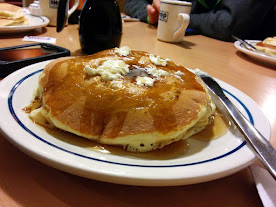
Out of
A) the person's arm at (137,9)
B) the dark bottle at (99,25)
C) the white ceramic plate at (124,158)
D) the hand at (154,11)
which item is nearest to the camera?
the white ceramic plate at (124,158)

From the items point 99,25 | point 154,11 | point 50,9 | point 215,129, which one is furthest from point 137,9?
point 215,129

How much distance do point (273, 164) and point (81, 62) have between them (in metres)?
0.54

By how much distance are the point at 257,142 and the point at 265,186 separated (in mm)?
90

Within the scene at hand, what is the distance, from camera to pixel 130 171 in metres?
0.39

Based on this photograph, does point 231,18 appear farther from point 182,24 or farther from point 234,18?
point 182,24

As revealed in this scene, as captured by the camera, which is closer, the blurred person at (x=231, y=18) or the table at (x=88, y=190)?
the table at (x=88, y=190)

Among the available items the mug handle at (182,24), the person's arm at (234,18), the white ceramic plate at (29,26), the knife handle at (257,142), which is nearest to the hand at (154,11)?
the person's arm at (234,18)

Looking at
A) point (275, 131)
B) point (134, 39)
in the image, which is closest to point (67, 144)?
point (275, 131)

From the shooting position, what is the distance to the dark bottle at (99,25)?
1131 millimetres

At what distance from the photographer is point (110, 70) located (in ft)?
2.04

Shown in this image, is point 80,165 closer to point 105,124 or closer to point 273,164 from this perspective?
point 105,124

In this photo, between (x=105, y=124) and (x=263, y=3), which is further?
(x=263, y=3)

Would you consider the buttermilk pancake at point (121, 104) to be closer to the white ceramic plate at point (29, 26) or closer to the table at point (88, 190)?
the table at point (88, 190)

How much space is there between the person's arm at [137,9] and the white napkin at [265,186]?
2310 mm
